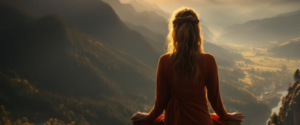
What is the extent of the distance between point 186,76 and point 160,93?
786 mm

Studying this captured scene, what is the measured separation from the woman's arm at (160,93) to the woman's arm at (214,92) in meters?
0.96

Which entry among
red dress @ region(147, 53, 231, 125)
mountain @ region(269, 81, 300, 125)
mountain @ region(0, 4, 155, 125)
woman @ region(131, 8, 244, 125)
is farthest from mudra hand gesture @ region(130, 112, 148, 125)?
mountain @ region(0, 4, 155, 125)

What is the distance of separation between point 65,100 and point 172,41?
138 meters

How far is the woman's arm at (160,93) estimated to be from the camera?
539 centimetres

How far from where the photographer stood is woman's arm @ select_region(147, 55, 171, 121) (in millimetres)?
5392

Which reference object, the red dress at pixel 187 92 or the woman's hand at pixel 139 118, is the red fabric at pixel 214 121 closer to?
the red dress at pixel 187 92

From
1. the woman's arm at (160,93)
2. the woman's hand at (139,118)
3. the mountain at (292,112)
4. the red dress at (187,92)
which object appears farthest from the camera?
the mountain at (292,112)

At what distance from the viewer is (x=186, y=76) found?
17.0 feet

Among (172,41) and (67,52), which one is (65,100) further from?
(172,41)

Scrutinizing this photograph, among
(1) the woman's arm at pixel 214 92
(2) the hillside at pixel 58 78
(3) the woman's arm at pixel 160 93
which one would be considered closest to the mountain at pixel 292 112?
(2) the hillside at pixel 58 78

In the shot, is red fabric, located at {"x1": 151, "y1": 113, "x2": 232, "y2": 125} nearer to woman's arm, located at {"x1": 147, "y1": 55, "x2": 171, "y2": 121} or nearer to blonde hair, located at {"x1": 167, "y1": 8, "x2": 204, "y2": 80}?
woman's arm, located at {"x1": 147, "y1": 55, "x2": 171, "y2": 121}

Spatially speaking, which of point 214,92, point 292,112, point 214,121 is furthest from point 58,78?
point 214,92

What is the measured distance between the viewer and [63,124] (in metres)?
116

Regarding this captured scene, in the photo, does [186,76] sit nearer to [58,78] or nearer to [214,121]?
[214,121]
